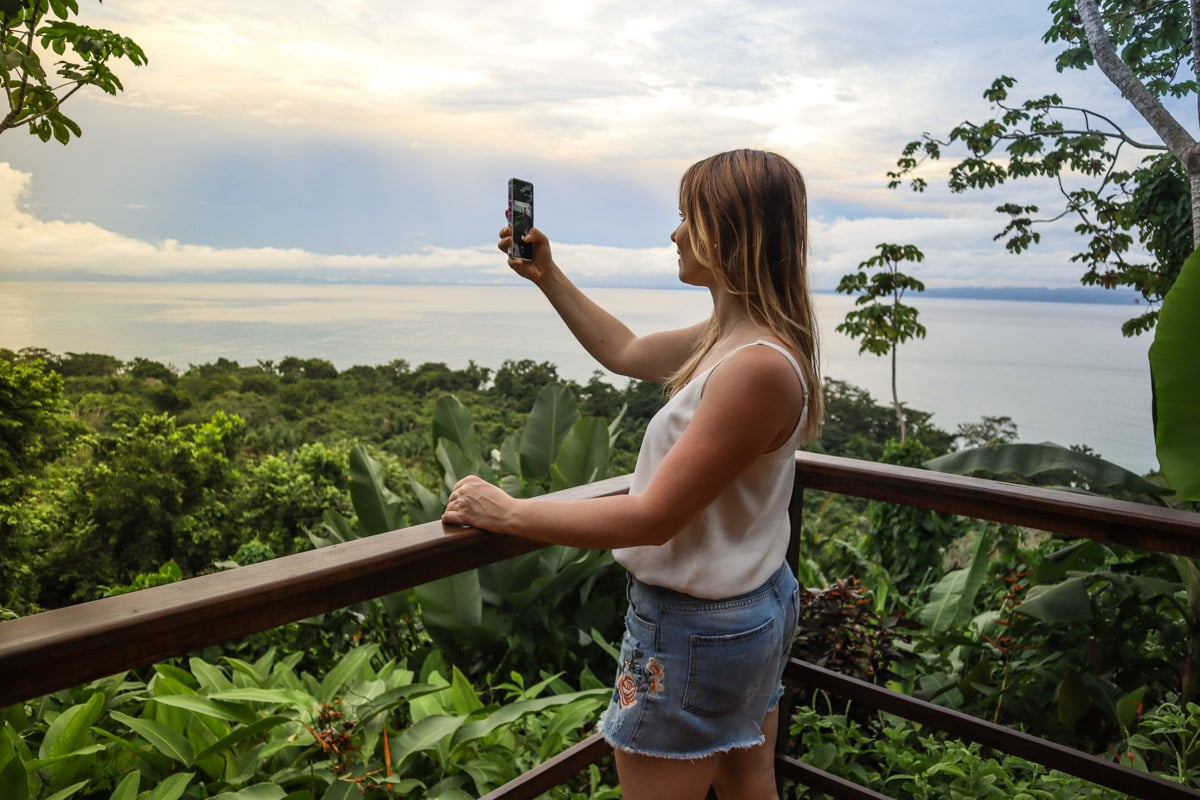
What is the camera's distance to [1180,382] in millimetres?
1297

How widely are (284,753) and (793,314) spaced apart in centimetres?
154

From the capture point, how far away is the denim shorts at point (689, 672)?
3.32 ft

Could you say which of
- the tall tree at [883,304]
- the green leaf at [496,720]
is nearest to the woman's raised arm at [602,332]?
the green leaf at [496,720]

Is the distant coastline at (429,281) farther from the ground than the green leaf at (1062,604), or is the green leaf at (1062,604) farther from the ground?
the distant coastline at (429,281)

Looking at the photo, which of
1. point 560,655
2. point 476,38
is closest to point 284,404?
point 476,38

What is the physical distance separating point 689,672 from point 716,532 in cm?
18

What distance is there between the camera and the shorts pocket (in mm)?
1010

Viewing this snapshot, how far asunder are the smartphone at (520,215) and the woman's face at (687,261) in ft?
0.92

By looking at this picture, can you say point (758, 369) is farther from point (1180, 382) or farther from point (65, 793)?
point (65, 793)

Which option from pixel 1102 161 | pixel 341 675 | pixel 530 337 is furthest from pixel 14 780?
pixel 530 337

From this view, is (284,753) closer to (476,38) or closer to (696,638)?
(696,638)

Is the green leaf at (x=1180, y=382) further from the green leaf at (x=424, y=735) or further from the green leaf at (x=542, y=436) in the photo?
the green leaf at (x=542, y=436)

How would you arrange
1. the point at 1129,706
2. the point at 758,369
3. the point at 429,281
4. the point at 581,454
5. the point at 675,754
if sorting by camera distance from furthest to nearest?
the point at 429,281 → the point at 581,454 → the point at 1129,706 → the point at 675,754 → the point at 758,369

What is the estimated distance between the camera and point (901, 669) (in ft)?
7.78
